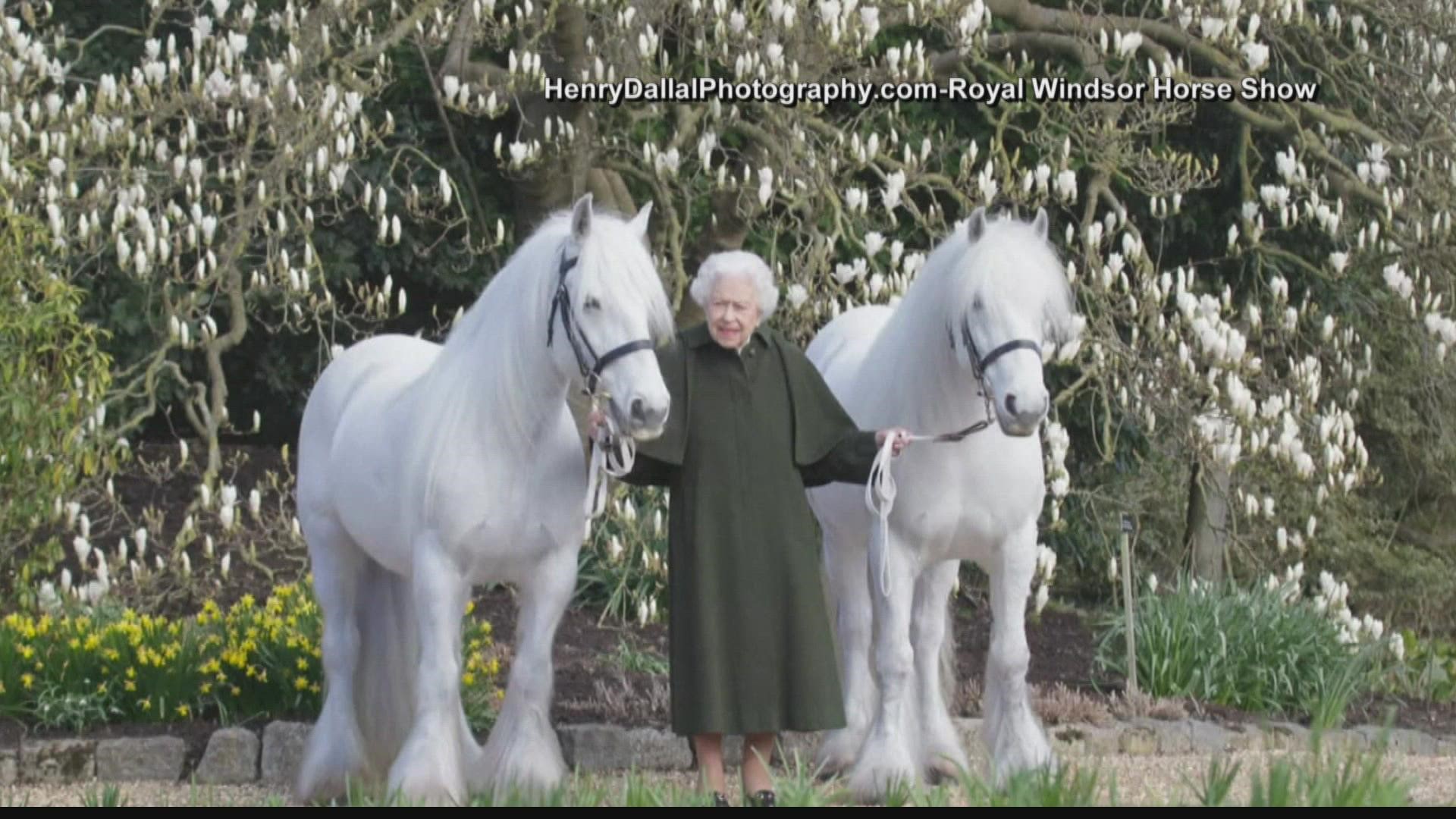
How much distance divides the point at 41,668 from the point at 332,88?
2614mm

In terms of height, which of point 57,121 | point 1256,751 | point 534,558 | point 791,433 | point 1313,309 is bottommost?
point 1256,751

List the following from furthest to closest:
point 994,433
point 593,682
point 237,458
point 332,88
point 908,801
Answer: point 237,458
point 332,88
point 593,682
point 994,433
point 908,801

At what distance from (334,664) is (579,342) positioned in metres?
1.67

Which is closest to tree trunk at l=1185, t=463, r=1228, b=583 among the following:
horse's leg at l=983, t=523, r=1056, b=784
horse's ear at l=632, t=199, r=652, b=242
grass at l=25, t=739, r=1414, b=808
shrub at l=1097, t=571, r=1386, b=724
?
shrub at l=1097, t=571, r=1386, b=724

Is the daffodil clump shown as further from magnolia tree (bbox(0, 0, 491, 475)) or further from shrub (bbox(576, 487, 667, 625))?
magnolia tree (bbox(0, 0, 491, 475))

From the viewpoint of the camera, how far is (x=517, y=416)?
213 inches

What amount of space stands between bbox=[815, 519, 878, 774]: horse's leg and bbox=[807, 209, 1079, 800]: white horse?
13mm

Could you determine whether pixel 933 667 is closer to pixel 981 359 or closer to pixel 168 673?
pixel 981 359

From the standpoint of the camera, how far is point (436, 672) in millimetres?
5426

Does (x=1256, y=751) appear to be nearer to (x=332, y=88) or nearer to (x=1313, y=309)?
(x=1313, y=309)

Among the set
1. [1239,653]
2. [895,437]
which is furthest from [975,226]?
[1239,653]

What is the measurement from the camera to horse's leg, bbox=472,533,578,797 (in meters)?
5.44
